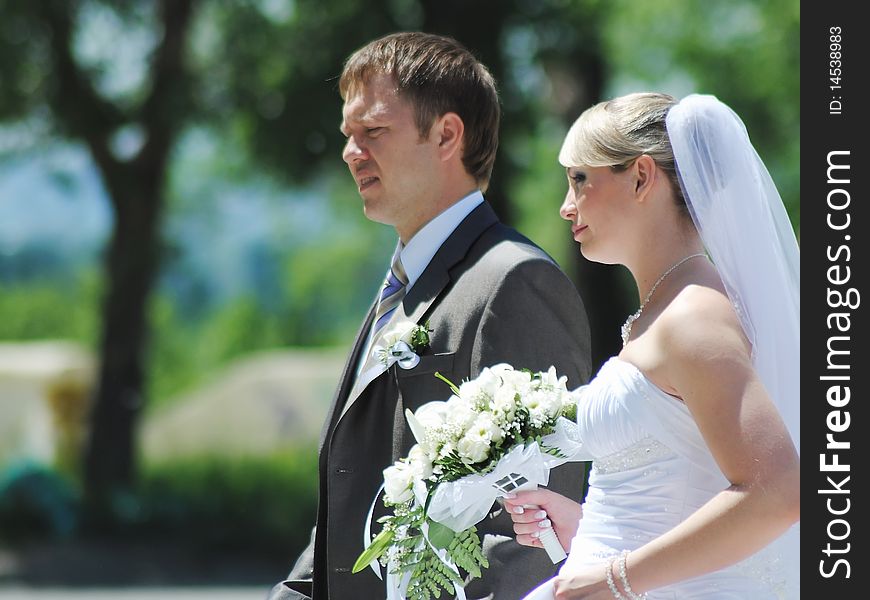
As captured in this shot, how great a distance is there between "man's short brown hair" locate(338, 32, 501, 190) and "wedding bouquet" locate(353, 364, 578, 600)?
3.03ft

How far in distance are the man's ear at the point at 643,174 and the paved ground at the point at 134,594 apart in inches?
392

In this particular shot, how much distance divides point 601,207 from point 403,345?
0.71m

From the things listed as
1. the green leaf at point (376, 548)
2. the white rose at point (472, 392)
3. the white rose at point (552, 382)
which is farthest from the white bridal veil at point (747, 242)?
the green leaf at point (376, 548)

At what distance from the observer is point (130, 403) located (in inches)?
545

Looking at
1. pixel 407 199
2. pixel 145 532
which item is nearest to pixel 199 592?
pixel 145 532

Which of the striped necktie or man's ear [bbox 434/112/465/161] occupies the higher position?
man's ear [bbox 434/112/465/161]

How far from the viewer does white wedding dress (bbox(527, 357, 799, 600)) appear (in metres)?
2.30

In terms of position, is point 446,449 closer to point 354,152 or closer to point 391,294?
point 391,294

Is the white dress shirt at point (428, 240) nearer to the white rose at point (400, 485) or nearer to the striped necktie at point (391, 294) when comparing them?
the striped necktie at point (391, 294)

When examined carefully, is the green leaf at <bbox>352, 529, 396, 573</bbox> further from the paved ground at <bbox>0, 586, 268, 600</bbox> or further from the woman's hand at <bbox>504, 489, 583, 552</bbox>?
the paved ground at <bbox>0, 586, 268, 600</bbox>

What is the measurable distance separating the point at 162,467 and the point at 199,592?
3.38m

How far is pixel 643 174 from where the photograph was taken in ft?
8.07

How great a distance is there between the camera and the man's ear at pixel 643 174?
245cm

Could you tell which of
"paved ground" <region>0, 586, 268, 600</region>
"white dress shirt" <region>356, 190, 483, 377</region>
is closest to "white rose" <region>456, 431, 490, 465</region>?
"white dress shirt" <region>356, 190, 483, 377</region>
